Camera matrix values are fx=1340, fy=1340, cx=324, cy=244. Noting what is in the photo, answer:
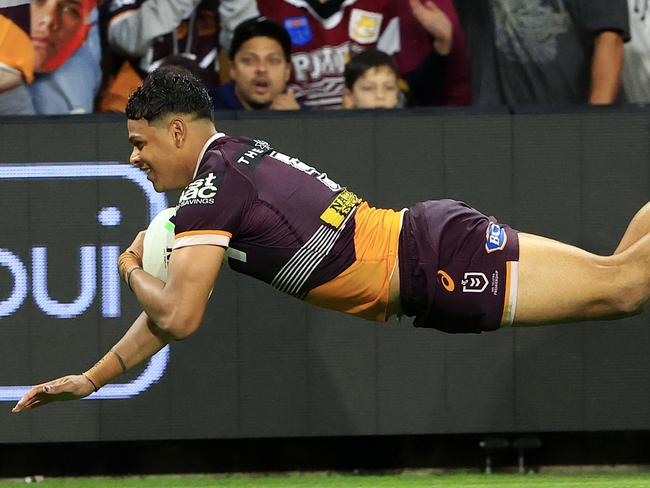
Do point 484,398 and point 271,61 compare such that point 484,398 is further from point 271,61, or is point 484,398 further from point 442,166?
point 271,61

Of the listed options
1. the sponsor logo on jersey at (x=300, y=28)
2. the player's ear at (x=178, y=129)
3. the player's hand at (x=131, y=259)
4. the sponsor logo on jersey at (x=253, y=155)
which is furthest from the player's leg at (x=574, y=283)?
the sponsor logo on jersey at (x=300, y=28)

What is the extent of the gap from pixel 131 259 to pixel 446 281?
1247 mm

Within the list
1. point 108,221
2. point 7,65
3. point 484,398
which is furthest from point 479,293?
point 7,65

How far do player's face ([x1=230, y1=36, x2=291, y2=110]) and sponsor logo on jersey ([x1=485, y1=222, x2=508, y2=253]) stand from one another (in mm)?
2340

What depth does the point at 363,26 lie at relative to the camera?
25.0 feet

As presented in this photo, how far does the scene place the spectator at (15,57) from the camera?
23.8ft

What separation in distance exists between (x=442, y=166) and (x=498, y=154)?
1.00 ft

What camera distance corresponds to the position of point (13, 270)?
703 cm

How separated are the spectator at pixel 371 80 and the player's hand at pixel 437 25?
12.9 inches

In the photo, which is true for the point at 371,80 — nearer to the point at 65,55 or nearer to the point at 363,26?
the point at 363,26

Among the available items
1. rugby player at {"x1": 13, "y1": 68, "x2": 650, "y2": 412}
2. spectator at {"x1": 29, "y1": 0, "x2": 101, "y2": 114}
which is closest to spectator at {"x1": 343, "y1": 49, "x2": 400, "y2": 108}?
spectator at {"x1": 29, "y1": 0, "x2": 101, "y2": 114}

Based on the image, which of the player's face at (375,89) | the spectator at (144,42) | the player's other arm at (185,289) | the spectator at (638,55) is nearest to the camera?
the player's other arm at (185,289)

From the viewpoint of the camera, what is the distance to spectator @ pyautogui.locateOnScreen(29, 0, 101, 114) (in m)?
7.33

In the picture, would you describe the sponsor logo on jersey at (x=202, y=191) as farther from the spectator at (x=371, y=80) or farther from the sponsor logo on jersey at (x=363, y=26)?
the sponsor logo on jersey at (x=363, y=26)
